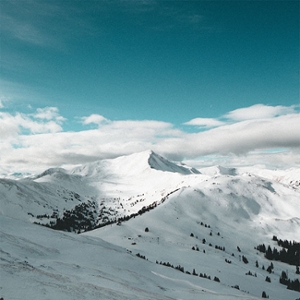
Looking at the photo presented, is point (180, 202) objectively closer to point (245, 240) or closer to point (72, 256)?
point (245, 240)

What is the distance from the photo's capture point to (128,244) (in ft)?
249

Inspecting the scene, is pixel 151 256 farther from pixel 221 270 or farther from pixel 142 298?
pixel 142 298

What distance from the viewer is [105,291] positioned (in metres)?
18.4

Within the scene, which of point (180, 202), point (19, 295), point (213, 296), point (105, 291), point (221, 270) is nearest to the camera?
point (19, 295)

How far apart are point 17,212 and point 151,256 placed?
561 feet

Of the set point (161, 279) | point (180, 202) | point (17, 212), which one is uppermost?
point (180, 202)

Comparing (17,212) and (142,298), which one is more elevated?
(142,298)

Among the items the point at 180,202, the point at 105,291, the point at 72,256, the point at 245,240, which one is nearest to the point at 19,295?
the point at 105,291

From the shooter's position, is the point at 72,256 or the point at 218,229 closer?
the point at 72,256

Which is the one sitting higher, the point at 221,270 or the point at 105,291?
the point at 105,291

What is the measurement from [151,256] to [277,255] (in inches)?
3570

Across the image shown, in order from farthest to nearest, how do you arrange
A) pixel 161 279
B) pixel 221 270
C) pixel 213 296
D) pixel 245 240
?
pixel 245 240 → pixel 221 270 → pixel 161 279 → pixel 213 296

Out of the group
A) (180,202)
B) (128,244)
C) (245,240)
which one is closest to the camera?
(128,244)

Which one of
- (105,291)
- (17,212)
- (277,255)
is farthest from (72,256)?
(17,212)
